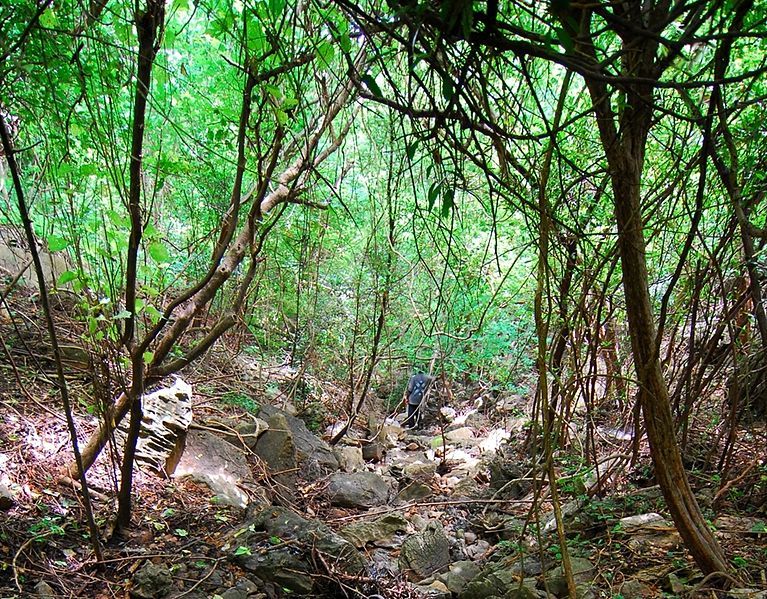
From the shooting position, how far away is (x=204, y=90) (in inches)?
187

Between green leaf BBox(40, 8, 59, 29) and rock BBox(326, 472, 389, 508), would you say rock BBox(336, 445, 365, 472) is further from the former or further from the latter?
green leaf BBox(40, 8, 59, 29)

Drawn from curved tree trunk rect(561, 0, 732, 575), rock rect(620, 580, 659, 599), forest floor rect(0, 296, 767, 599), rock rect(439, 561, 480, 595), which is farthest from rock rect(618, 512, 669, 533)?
rock rect(439, 561, 480, 595)

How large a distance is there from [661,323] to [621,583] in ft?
3.83

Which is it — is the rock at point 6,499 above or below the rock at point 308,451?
below

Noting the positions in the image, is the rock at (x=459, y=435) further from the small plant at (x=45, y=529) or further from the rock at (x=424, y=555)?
the small plant at (x=45, y=529)

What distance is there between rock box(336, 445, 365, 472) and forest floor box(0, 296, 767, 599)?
1.71 m

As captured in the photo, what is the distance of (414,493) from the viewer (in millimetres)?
4707

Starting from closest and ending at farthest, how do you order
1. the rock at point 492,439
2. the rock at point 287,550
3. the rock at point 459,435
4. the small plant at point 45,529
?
the small plant at point 45,529
the rock at point 287,550
the rock at point 492,439
the rock at point 459,435

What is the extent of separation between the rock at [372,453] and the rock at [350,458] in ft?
0.32

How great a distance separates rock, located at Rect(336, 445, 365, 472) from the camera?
5.32 m

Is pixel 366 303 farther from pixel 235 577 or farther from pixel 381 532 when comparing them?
pixel 235 577

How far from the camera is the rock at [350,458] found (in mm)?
5316

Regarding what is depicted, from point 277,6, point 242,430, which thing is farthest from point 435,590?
point 277,6

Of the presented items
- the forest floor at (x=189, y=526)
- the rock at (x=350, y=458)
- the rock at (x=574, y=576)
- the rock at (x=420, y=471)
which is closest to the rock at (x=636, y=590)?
the forest floor at (x=189, y=526)
